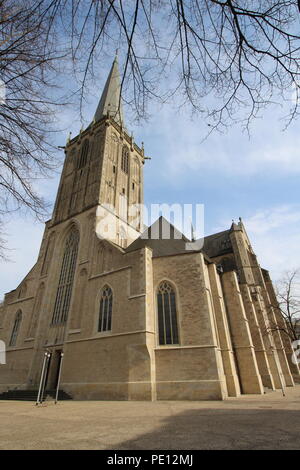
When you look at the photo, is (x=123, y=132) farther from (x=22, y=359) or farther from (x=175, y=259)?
(x=22, y=359)

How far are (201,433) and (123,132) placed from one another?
29.0 metres

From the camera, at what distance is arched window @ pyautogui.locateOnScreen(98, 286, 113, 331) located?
1494 cm

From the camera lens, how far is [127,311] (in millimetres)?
14109

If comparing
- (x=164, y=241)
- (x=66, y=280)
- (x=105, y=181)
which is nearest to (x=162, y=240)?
(x=164, y=241)

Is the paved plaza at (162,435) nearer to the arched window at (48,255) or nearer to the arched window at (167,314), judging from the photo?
the arched window at (167,314)

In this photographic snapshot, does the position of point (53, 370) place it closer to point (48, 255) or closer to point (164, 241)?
point (48, 255)

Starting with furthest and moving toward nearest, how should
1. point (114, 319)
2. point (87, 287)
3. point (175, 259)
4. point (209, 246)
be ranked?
point (209, 246), point (87, 287), point (175, 259), point (114, 319)

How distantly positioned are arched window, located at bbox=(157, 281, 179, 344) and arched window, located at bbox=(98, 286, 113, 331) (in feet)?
10.2

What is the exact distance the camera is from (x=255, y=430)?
4.48 m

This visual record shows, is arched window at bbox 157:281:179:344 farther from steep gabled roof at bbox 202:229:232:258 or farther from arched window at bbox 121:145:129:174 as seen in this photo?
arched window at bbox 121:145:129:174

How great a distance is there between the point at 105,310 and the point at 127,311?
2036 millimetres

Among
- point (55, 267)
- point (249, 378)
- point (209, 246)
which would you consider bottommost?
point (249, 378)
